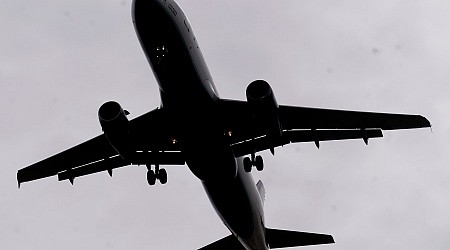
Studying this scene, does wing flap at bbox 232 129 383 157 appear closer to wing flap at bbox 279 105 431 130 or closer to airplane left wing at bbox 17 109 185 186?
wing flap at bbox 279 105 431 130

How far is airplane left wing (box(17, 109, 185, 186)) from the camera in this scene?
28.5 m

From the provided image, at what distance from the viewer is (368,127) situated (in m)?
29.1

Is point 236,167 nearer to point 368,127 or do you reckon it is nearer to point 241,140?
point 241,140

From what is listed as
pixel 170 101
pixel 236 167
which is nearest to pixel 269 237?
pixel 236 167

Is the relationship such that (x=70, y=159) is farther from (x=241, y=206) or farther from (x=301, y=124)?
(x=301, y=124)

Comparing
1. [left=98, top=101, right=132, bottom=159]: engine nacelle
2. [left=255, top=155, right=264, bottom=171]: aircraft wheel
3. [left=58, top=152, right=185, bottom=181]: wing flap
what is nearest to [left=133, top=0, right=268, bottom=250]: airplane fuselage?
[left=255, top=155, right=264, bottom=171]: aircraft wheel

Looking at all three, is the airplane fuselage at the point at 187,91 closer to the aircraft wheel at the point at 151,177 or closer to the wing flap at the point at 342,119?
the aircraft wheel at the point at 151,177

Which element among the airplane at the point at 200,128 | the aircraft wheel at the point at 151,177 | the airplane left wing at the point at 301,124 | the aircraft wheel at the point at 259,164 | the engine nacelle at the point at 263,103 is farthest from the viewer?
the aircraft wheel at the point at 151,177

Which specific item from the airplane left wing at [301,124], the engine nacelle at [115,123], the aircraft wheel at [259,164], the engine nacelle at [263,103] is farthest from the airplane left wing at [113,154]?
the engine nacelle at [263,103]

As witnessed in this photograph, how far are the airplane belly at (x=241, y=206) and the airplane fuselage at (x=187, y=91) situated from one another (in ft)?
0.27

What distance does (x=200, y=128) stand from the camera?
2700 cm

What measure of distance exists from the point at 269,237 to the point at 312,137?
362 inches

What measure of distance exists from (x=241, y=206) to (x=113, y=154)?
21.2 feet

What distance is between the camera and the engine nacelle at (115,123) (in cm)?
2619
